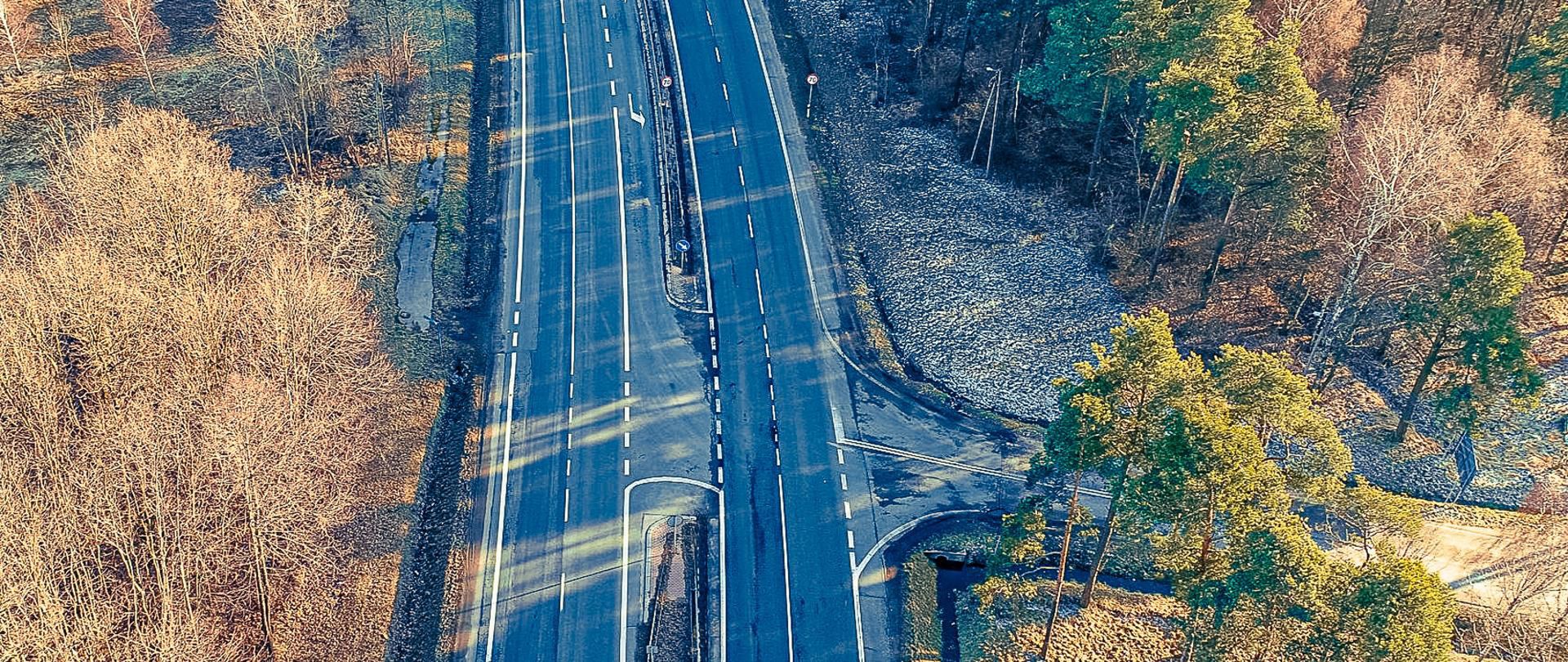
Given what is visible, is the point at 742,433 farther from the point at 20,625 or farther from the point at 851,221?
the point at 20,625

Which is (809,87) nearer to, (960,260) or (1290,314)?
(960,260)

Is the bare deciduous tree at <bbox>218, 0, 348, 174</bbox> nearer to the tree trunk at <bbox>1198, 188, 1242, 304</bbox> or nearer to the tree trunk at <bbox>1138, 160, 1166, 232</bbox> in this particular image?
the tree trunk at <bbox>1138, 160, 1166, 232</bbox>

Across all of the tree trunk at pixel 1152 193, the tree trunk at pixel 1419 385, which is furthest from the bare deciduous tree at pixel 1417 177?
the tree trunk at pixel 1152 193

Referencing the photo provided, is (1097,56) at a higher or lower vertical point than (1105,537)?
higher

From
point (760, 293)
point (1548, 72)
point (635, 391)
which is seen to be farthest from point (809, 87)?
point (1548, 72)

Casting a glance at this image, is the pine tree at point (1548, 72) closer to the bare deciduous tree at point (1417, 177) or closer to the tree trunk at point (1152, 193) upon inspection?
the bare deciduous tree at point (1417, 177)

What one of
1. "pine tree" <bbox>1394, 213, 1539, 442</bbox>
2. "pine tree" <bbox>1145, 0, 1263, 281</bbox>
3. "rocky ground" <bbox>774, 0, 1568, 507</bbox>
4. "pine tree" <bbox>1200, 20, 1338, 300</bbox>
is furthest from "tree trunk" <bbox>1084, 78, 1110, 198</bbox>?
"pine tree" <bbox>1394, 213, 1539, 442</bbox>

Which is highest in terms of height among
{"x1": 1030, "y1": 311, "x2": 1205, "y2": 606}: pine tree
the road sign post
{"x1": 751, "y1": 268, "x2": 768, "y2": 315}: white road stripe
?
the road sign post
